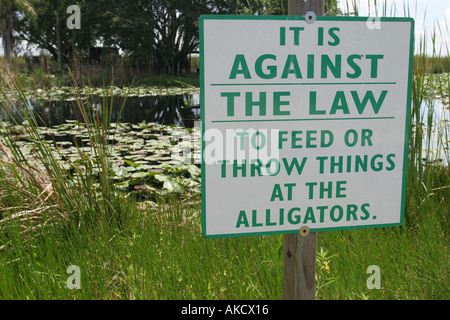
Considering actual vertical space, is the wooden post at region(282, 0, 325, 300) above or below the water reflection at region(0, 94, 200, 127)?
below

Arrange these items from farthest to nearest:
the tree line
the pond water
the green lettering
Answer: the tree line, the pond water, the green lettering

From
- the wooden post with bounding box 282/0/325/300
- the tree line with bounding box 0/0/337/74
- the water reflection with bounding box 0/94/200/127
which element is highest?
the tree line with bounding box 0/0/337/74

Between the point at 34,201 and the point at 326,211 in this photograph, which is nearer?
the point at 326,211

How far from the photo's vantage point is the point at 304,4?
102cm

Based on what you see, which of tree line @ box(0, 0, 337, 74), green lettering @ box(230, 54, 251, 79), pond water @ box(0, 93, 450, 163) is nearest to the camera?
green lettering @ box(230, 54, 251, 79)

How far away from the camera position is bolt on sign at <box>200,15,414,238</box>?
1.01 m

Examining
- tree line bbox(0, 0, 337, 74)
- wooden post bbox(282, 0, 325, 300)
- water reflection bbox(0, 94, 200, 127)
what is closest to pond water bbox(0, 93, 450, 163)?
water reflection bbox(0, 94, 200, 127)

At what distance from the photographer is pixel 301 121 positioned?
1.05m

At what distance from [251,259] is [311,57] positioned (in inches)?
43.6

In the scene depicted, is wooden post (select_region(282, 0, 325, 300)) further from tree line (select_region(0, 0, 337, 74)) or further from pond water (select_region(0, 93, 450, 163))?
tree line (select_region(0, 0, 337, 74))

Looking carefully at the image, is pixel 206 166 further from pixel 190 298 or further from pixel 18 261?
pixel 18 261

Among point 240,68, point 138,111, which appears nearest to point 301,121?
point 240,68

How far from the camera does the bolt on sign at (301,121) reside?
39.7 inches

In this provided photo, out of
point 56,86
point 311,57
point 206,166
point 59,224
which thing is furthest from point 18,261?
point 56,86
